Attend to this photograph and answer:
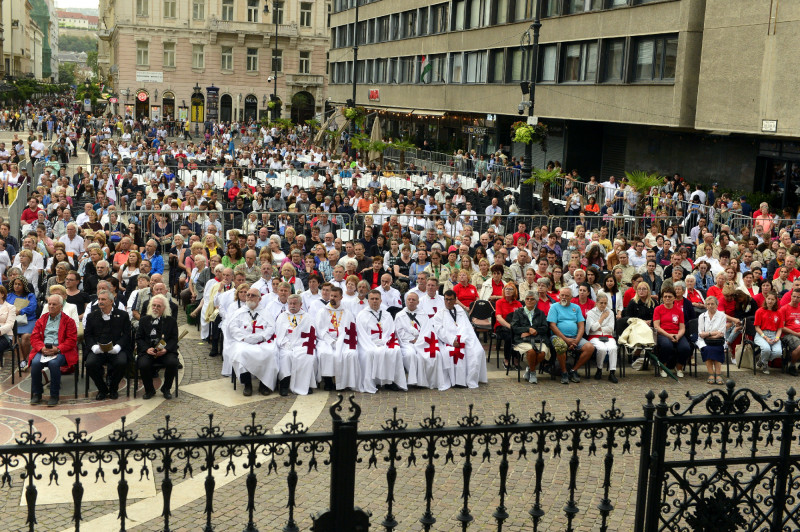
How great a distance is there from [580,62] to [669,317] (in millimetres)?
22412

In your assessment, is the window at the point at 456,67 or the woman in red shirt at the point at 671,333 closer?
the woman in red shirt at the point at 671,333

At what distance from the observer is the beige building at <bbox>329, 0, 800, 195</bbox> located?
2556 centimetres

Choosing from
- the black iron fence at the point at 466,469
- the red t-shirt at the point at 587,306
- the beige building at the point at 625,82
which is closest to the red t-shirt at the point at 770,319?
the red t-shirt at the point at 587,306

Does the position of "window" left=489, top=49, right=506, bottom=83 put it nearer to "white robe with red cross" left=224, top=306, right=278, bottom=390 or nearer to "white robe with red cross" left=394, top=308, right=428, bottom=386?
"white robe with red cross" left=394, top=308, right=428, bottom=386

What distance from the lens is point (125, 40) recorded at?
254 ft

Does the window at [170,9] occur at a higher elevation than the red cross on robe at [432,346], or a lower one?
higher

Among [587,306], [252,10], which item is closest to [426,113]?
[587,306]

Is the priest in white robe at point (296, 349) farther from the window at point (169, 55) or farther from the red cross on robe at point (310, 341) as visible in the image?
the window at point (169, 55)

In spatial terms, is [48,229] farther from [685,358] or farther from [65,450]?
[65,450]

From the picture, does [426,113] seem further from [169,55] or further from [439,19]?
[169,55]

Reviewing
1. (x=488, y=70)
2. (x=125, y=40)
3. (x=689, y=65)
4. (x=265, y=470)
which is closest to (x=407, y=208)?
(x=689, y=65)

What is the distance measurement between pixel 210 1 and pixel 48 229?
66.4 m

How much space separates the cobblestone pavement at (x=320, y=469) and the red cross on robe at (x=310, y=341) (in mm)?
671

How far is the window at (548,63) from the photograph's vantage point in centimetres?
3631
